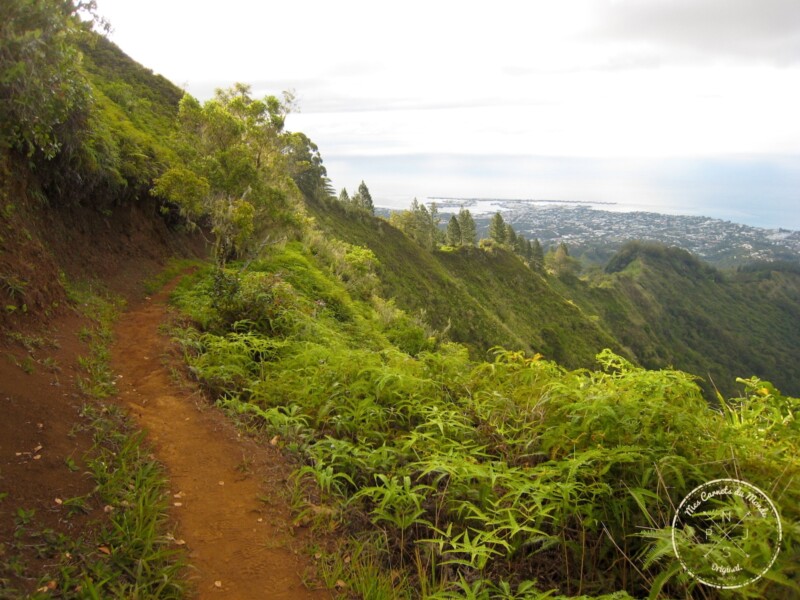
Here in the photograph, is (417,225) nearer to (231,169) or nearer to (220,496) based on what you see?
(231,169)

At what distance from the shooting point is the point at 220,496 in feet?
13.7

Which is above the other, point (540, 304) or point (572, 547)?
point (572, 547)

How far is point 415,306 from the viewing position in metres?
37.5

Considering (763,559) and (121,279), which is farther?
(121,279)

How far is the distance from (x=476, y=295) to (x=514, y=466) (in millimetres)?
48372

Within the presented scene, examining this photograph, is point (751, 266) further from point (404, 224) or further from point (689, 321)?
point (404, 224)

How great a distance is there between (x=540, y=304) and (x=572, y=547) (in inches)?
2153

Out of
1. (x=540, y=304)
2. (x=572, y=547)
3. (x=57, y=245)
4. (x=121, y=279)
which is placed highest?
(x=57, y=245)

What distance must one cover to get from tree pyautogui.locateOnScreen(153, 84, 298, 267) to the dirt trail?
6839 mm

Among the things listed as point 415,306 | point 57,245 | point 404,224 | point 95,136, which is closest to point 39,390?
point 57,245

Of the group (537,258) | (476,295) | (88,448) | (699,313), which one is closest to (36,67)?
(88,448)

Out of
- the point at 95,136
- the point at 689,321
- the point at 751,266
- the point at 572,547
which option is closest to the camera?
the point at 572,547

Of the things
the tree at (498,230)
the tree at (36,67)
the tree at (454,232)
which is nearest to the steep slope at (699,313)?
the tree at (498,230)

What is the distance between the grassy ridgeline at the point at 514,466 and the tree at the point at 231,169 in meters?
7.63
